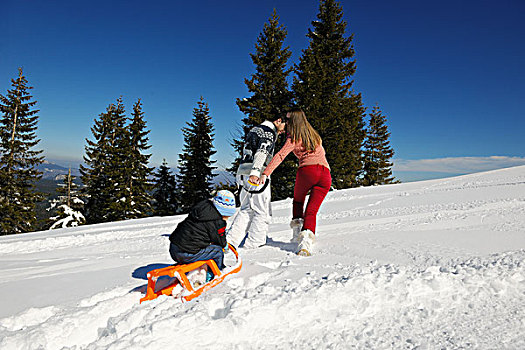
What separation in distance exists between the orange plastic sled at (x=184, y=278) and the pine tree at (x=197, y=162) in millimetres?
23204

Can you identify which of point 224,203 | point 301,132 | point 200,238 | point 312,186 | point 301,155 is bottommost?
point 200,238

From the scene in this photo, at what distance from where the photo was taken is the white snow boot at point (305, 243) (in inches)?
139

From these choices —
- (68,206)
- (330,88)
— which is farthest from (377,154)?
(68,206)

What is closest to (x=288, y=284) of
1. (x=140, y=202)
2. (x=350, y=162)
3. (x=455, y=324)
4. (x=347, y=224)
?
(x=455, y=324)

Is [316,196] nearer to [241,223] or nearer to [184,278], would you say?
[241,223]

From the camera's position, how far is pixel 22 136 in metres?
23.8

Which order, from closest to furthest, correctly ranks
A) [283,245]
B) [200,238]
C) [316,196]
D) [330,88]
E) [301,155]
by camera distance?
[200,238], [316,196], [301,155], [283,245], [330,88]

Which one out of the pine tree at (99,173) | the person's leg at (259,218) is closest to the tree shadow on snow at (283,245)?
the person's leg at (259,218)

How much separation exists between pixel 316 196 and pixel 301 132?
2.80 feet

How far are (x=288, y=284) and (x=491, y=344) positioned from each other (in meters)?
1.36

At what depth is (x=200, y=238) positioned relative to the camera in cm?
303

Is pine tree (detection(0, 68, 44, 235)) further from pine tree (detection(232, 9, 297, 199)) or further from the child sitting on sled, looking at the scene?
the child sitting on sled

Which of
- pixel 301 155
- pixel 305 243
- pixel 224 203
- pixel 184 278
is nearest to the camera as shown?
pixel 184 278

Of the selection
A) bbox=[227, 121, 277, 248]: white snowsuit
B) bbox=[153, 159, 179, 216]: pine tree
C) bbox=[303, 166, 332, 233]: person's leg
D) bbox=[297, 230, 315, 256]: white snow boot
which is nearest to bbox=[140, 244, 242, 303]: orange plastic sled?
bbox=[297, 230, 315, 256]: white snow boot
